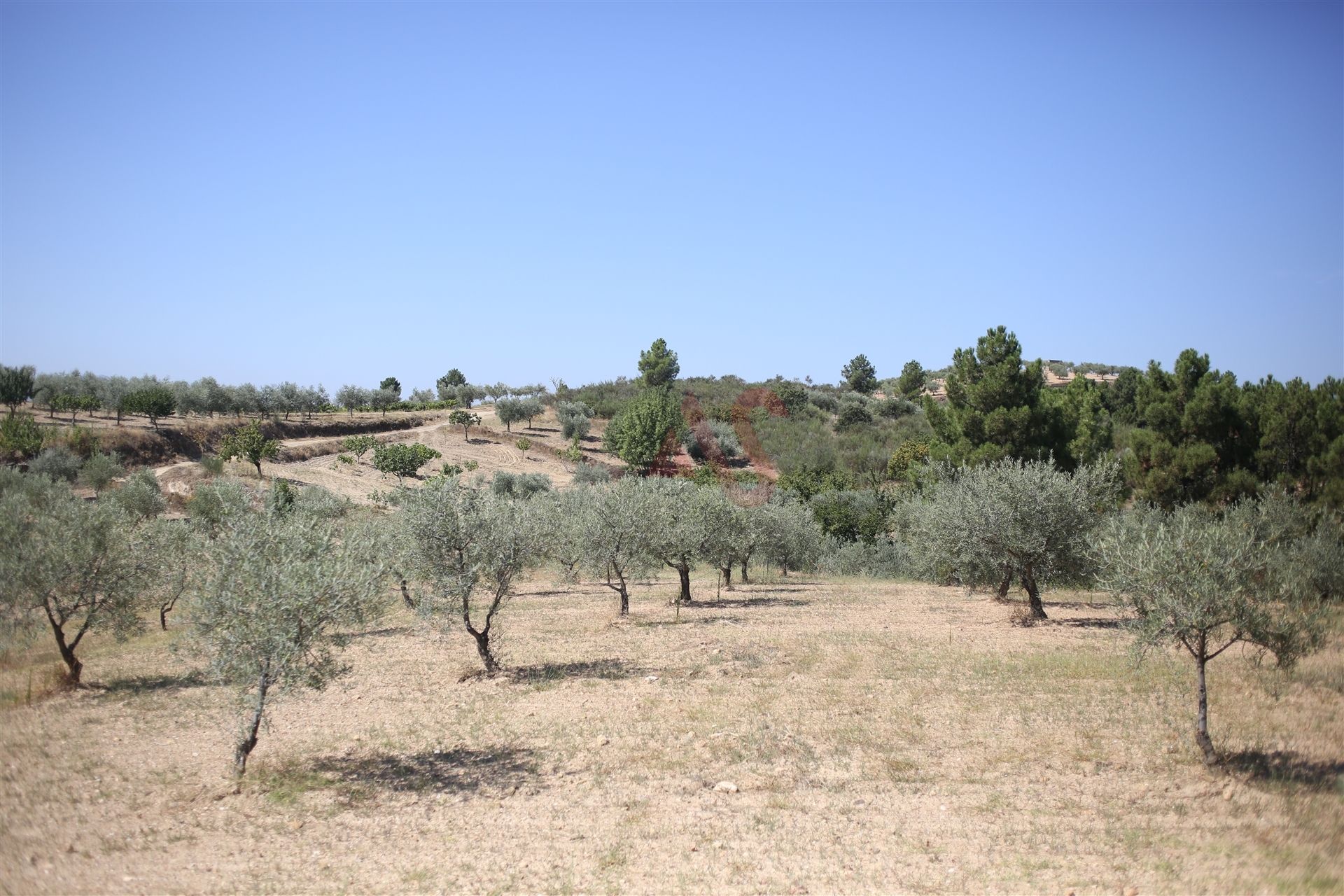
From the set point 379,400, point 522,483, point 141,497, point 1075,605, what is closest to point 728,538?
point 1075,605

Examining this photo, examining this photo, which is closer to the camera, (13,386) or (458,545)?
(458,545)

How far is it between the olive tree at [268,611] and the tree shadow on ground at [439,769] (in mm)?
1538

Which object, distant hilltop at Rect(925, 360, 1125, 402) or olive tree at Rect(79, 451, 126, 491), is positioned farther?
distant hilltop at Rect(925, 360, 1125, 402)

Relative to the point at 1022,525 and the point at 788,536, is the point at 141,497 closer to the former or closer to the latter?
the point at 788,536

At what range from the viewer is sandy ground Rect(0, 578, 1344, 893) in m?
8.94

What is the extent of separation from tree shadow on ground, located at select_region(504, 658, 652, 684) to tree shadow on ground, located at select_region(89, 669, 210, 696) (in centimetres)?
684

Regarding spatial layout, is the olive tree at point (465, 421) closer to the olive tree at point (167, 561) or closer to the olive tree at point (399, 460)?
the olive tree at point (399, 460)

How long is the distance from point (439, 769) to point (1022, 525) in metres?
17.2

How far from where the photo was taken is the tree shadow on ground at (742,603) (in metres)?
29.1

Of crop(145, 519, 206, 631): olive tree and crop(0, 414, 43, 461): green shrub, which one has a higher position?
crop(0, 414, 43, 461): green shrub

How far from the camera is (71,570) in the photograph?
16453 mm

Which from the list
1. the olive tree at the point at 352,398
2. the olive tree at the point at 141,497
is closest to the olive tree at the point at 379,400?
the olive tree at the point at 352,398

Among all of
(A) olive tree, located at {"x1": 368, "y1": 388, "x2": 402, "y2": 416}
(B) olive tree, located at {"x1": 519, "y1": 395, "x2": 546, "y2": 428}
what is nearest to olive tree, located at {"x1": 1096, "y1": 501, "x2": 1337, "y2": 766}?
(B) olive tree, located at {"x1": 519, "y1": 395, "x2": 546, "y2": 428}

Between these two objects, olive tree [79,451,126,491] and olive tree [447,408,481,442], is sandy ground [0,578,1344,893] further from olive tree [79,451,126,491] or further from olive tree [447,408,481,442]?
olive tree [447,408,481,442]
